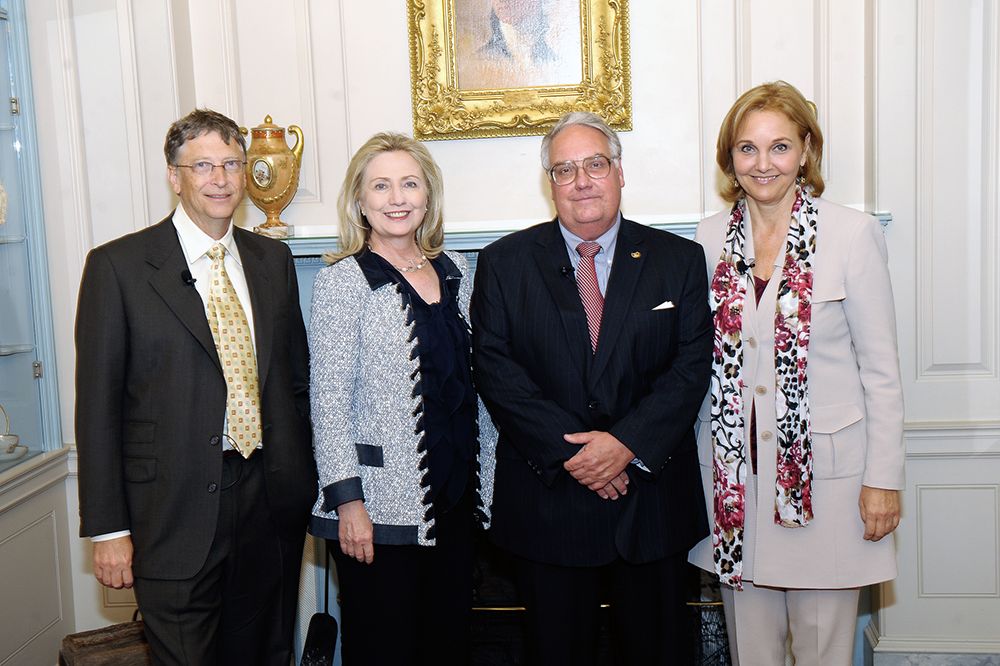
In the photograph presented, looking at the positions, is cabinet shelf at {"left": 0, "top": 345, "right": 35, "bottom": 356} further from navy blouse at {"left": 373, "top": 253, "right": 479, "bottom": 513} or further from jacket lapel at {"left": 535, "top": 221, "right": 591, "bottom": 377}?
jacket lapel at {"left": 535, "top": 221, "right": 591, "bottom": 377}

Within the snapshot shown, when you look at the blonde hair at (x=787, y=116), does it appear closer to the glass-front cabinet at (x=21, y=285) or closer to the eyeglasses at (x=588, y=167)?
the eyeglasses at (x=588, y=167)

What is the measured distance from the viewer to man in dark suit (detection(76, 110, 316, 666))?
1.88m

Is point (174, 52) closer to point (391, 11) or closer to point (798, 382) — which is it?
point (391, 11)

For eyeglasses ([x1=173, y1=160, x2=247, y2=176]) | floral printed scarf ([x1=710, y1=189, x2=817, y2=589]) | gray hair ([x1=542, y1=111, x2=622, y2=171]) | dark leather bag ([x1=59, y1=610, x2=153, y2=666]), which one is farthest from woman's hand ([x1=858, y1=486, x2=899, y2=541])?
dark leather bag ([x1=59, y1=610, x2=153, y2=666])

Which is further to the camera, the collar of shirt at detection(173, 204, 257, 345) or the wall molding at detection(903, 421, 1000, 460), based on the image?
the wall molding at detection(903, 421, 1000, 460)

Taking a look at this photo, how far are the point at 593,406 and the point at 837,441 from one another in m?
0.65

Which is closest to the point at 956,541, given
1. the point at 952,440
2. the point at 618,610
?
the point at 952,440

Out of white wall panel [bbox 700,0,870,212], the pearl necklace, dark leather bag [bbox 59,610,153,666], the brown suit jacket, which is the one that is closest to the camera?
the brown suit jacket

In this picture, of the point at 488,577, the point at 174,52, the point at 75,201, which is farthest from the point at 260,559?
the point at 174,52

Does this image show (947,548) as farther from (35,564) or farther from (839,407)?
(35,564)

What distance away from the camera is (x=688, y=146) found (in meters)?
3.06

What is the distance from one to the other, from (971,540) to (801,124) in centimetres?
168

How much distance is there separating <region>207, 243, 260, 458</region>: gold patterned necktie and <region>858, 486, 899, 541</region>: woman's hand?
1.59 meters

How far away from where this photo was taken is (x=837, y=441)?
209 centimetres
